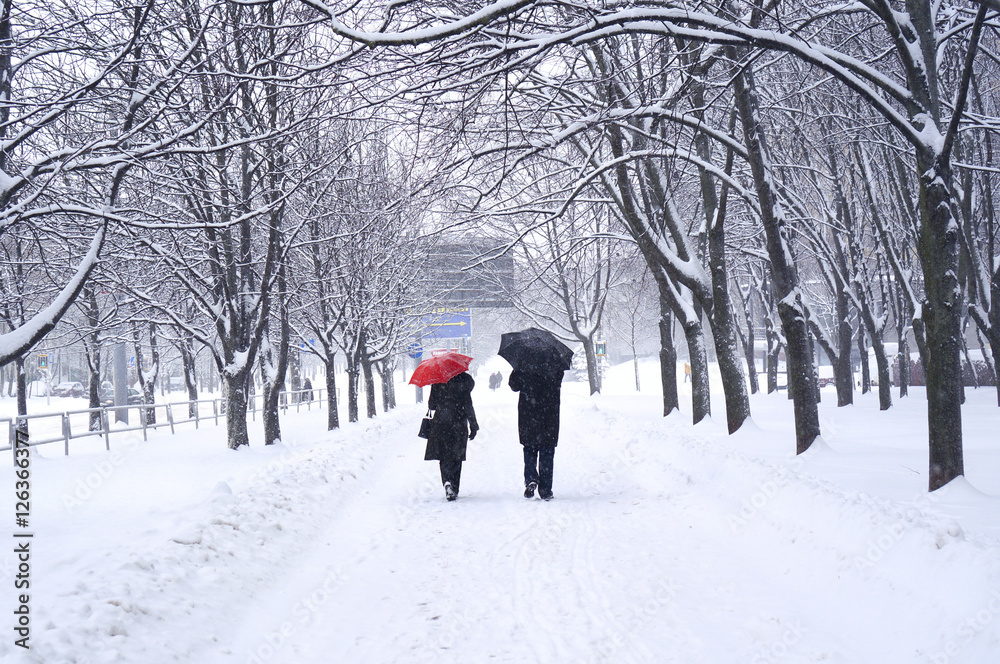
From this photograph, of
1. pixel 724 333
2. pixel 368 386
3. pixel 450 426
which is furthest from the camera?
pixel 368 386

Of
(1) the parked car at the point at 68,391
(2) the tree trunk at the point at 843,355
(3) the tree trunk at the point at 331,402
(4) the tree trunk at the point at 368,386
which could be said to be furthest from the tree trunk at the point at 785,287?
(1) the parked car at the point at 68,391

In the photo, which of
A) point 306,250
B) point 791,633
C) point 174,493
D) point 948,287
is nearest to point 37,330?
point 174,493

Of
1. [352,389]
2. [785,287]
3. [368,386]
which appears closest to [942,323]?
[785,287]

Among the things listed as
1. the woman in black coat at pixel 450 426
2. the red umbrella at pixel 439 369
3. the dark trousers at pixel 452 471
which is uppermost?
the red umbrella at pixel 439 369

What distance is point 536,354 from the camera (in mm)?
9242

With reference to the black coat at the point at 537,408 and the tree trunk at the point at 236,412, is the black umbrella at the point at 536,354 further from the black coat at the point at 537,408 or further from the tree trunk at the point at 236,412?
the tree trunk at the point at 236,412

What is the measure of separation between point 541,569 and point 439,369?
4.25m

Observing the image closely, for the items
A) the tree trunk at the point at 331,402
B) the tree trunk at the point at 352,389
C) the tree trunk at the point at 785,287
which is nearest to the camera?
the tree trunk at the point at 785,287

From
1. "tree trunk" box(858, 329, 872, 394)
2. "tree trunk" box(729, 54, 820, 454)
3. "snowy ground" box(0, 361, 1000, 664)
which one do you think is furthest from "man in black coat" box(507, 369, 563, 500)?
"tree trunk" box(858, 329, 872, 394)

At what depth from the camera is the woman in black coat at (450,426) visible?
924 centimetres

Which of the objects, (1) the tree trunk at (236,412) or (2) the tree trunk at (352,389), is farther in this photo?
(2) the tree trunk at (352,389)

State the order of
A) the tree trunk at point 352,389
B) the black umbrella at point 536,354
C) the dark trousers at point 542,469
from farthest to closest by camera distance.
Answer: the tree trunk at point 352,389 < the black umbrella at point 536,354 < the dark trousers at point 542,469

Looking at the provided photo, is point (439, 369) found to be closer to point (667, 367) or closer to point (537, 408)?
point (537, 408)

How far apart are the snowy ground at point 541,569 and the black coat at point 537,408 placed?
2.60ft
